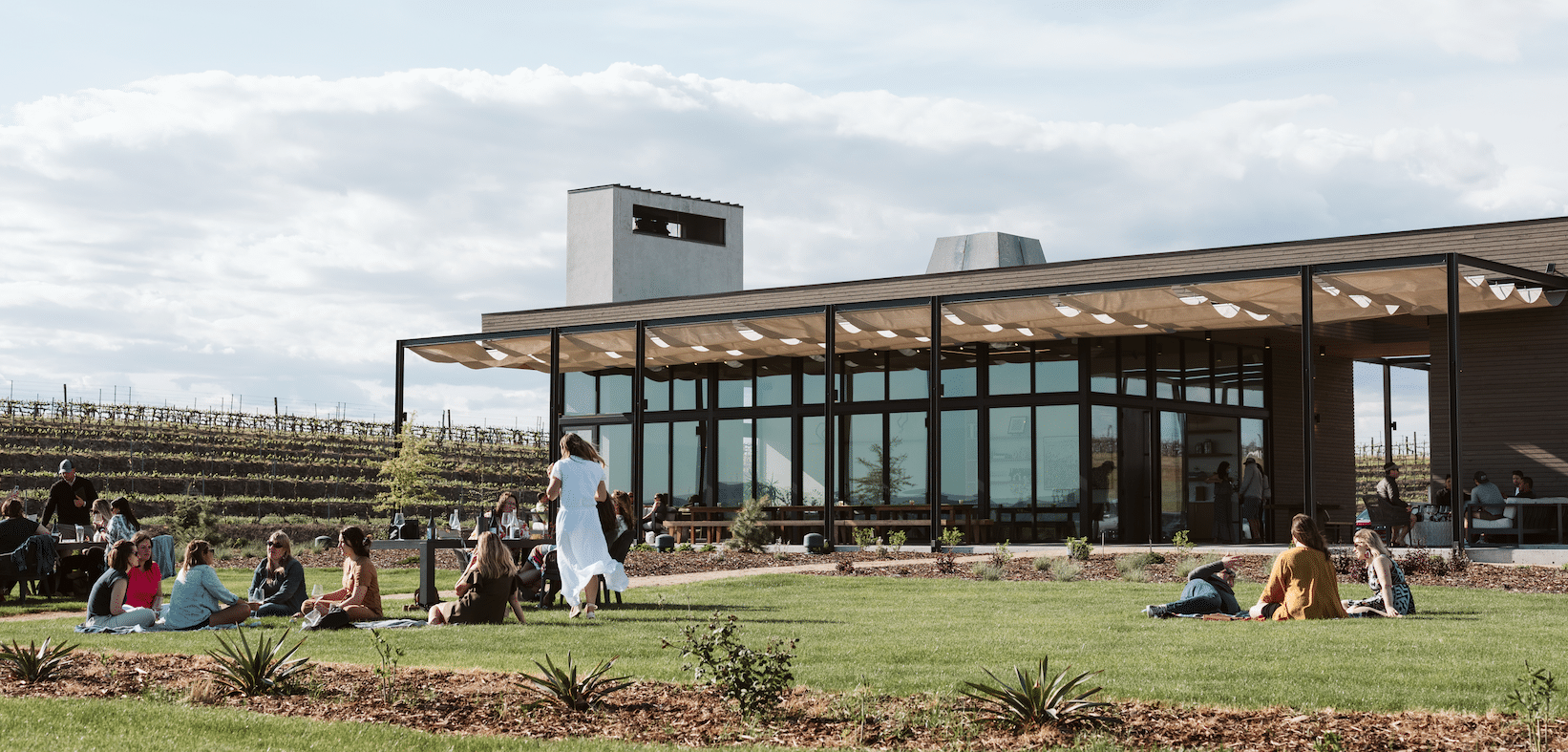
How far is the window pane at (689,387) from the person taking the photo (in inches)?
959

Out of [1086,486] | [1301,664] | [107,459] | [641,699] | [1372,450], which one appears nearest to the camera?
[641,699]

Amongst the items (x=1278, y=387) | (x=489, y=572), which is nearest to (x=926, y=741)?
(x=489, y=572)

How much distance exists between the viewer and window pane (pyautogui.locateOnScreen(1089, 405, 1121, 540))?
20.2 meters

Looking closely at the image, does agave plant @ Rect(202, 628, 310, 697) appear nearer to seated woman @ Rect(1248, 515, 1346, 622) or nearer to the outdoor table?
the outdoor table

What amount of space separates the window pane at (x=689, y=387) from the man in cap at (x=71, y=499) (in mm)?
10752

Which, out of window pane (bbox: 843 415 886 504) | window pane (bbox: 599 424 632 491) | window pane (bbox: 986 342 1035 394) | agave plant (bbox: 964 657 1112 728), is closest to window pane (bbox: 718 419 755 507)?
window pane (bbox: 843 415 886 504)

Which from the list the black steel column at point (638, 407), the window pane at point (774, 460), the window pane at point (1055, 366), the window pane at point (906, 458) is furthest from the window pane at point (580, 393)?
the window pane at point (1055, 366)

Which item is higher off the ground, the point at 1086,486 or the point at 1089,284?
the point at 1089,284

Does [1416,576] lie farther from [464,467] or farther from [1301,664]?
[464,467]

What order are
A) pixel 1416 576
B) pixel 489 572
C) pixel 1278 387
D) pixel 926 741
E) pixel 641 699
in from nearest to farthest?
pixel 926 741, pixel 641 699, pixel 489 572, pixel 1416 576, pixel 1278 387

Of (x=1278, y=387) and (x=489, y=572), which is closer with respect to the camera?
(x=489, y=572)

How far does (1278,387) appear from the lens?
895 inches

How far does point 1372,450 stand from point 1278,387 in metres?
27.3

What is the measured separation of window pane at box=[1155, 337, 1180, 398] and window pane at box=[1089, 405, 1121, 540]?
1.17 metres
